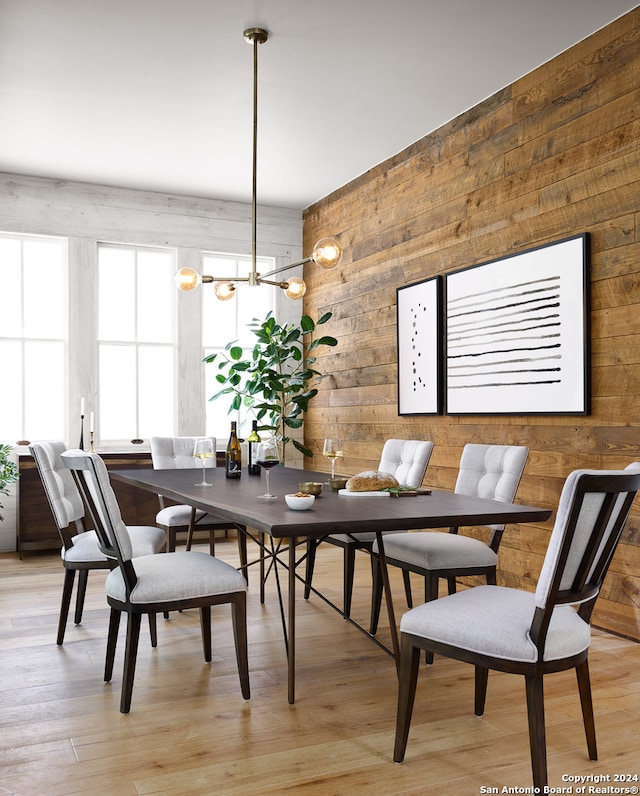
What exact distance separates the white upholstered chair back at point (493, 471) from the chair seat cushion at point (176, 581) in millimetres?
1243

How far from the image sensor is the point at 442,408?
4.91m

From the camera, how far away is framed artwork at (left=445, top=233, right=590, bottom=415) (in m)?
3.81

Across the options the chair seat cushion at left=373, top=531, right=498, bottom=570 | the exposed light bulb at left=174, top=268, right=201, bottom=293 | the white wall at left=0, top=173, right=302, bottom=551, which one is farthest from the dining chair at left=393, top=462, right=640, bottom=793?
the white wall at left=0, top=173, right=302, bottom=551

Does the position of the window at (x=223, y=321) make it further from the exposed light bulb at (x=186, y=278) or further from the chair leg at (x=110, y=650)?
the chair leg at (x=110, y=650)

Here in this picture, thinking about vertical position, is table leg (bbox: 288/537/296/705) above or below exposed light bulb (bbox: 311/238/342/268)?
below

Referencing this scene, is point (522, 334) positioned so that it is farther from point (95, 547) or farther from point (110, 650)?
point (110, 650)

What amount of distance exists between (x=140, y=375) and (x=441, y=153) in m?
3.16

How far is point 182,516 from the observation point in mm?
4184

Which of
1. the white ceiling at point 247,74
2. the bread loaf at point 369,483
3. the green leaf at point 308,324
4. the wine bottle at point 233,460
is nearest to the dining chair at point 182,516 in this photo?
the wine bottle at point 233,460

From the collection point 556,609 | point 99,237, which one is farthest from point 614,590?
point 99,237

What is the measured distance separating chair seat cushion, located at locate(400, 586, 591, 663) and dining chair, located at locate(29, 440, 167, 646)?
1.53m

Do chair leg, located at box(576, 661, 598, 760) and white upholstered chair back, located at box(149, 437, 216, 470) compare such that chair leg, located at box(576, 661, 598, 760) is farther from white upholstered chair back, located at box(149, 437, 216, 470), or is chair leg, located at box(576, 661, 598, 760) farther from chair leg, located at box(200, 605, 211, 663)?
white upholstered chair back, located at box(149, 437, 216, 470)

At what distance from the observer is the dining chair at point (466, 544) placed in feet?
9.95

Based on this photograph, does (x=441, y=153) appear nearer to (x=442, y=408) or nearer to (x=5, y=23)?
(x=442, y=408)
